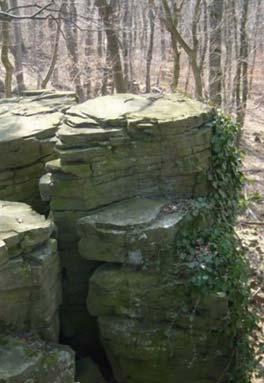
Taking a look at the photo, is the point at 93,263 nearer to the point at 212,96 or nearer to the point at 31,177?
the point at 31,177

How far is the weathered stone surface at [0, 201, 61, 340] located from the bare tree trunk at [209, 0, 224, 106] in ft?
27.2

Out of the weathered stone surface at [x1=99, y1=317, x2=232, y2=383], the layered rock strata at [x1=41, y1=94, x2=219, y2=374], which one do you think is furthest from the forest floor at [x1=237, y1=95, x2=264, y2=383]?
the layered rock strata at [x1=41, y1=94, x2=219, y2=374]

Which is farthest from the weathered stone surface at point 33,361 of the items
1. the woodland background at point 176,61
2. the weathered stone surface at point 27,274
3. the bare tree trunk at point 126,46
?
the bare tree trunk at point 126,46

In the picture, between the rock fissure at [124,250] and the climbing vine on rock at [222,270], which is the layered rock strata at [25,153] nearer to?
the rock fissure at [124,250]

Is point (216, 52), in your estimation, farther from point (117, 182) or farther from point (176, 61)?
point (117, 182)

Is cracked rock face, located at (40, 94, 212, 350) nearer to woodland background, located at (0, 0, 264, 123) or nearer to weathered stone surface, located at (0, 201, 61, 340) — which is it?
weathered stone surface, located at (0, 201, 61, 340)

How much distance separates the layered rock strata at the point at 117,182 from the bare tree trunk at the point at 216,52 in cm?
669

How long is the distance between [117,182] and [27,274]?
5.42 feet

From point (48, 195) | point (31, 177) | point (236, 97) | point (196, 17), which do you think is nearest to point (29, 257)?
point (48, 195)

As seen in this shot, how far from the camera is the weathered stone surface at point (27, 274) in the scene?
4699 mm

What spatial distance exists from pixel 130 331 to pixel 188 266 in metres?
0.99

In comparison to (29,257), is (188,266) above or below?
below

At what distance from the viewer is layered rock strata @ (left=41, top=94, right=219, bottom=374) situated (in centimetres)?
549

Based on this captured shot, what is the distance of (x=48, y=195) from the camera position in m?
5.97
